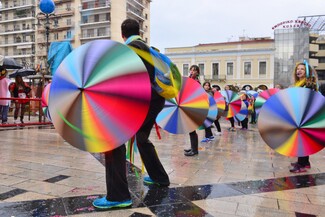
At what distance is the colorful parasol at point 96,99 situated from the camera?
285 centimetres

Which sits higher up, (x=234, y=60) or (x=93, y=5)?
(x=93, y=5)

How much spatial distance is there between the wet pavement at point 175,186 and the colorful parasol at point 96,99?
0.78 metres

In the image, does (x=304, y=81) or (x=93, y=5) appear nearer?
(x=304, y=81)

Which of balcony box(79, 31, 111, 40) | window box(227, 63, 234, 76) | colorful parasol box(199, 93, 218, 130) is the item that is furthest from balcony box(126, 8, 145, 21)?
colorful parasol box(199, 93, 218, 130)

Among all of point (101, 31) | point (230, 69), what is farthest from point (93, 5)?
point (230, 69)

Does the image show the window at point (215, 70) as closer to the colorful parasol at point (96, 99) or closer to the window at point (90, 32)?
the window at point (90, 32)

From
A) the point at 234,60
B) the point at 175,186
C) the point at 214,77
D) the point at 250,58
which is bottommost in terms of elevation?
the point at 175,186

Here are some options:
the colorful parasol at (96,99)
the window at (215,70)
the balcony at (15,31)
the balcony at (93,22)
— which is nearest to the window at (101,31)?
the balcony at (93,22)

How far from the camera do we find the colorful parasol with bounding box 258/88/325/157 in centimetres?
467

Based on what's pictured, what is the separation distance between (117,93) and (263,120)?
277cm

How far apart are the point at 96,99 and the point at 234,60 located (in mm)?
49036

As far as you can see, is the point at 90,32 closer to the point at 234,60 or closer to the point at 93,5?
the point at 93,5

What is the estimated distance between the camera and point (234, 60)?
4997 cm

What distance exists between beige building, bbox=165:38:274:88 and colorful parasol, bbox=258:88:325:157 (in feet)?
151
